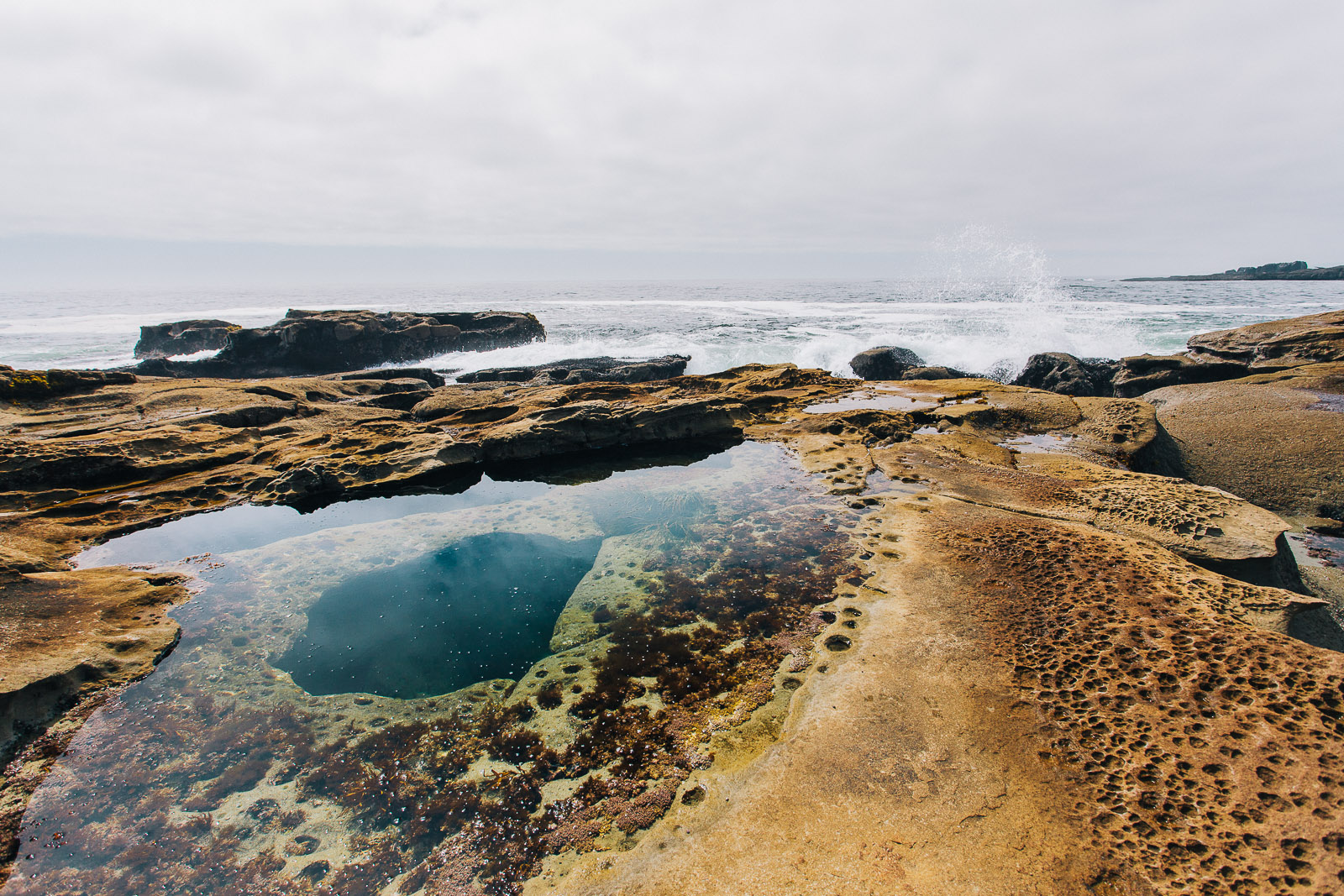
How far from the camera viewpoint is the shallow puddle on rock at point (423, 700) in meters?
3.12

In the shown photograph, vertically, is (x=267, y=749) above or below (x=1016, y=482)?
below

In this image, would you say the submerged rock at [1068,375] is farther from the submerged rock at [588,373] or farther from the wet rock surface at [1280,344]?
the submerged rock at [588,373]

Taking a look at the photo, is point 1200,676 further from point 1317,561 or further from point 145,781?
point 145,781

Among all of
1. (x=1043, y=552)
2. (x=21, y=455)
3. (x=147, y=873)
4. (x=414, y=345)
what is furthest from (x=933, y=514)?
(x=414, y=345)

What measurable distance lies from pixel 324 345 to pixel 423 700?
28717 millimetres

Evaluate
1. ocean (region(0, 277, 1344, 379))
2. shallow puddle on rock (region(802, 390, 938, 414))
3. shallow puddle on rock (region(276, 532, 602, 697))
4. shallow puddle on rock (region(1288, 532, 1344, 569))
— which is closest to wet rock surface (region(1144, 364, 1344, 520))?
shallow puddle on rock (region(1288, 532, 1344, 569))

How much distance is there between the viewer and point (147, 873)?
2996mm

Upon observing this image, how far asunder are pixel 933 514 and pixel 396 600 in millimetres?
6901

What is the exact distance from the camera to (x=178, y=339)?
105 feet

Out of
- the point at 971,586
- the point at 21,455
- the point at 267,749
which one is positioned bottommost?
the point at 267,749

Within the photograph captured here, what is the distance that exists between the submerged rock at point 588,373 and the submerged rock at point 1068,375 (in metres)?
13.1

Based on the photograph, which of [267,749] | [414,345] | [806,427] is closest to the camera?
[267,749]

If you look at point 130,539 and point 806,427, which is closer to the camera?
point 130,539

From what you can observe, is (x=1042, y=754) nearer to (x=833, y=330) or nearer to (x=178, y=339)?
(x=833, y=330)
